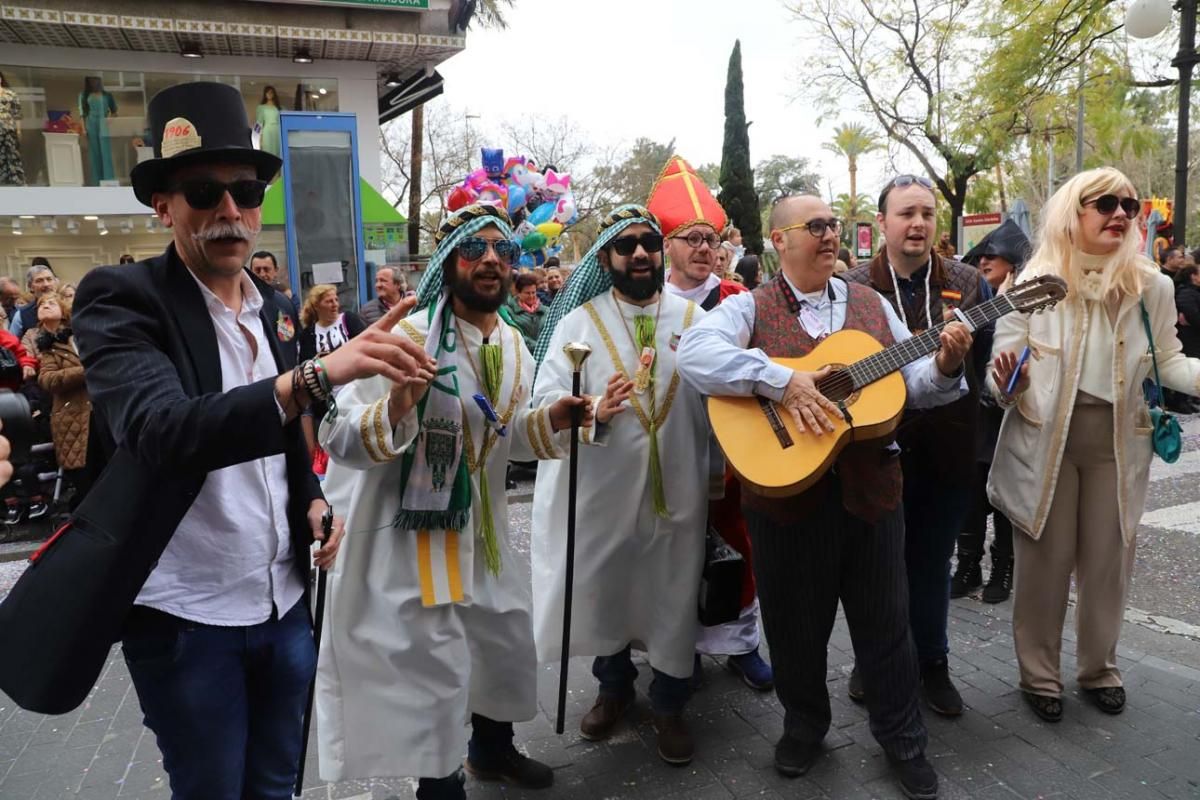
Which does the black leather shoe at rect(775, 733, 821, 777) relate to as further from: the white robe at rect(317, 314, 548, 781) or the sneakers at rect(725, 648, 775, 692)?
the white robe at rect(317, 314, 548, 781)

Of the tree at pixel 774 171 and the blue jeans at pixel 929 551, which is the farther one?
the tree at pixel 774 171

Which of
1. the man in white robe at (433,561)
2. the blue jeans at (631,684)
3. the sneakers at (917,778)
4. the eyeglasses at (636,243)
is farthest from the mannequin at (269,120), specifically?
the sneakers at (917,778)

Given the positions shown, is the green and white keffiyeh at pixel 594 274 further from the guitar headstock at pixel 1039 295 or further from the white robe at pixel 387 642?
the guitar headstock at pixel 1039 295

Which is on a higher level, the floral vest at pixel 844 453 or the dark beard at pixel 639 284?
the dark beard at pixel 639 284

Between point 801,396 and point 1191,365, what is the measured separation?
1.75 m

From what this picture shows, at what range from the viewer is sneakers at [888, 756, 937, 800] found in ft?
9.50

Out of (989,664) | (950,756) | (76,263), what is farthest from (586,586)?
(76,263)

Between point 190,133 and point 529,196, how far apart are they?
11.9 m

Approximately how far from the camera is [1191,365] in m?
3.32

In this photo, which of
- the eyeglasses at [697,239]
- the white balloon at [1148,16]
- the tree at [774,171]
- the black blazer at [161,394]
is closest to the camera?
the black blazer at [161,394]

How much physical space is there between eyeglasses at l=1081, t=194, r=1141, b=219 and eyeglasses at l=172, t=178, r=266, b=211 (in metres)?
3.08

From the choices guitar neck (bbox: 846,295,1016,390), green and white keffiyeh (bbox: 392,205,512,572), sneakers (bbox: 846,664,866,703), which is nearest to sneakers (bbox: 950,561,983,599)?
sneakers (bbox: 846,664,866,703)

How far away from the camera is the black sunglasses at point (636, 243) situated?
3.46 m

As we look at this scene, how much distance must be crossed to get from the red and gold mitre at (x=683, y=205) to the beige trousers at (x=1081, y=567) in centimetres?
195
